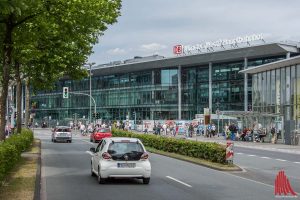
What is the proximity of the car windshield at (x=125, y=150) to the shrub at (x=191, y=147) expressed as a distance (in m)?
7.34

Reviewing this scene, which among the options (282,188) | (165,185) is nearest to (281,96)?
(165,185)

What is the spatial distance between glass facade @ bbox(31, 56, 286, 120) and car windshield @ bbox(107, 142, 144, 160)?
46.7 metres

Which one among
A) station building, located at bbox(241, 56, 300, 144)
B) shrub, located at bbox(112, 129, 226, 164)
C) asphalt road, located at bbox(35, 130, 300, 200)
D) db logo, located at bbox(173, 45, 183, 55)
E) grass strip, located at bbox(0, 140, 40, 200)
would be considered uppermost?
db logo, located at bbox(173, 45, 183, 55)

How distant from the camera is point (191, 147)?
27969 millimetres

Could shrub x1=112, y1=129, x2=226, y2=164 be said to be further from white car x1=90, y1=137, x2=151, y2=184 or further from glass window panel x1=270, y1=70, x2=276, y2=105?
glass window panel x1=270, y1=70, x2=276, y2=105

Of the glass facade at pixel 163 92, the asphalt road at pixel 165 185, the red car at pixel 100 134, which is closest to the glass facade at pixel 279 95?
the glass facade at pixel 163 92

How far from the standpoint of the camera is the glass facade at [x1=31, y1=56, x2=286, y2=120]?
88.6 meters

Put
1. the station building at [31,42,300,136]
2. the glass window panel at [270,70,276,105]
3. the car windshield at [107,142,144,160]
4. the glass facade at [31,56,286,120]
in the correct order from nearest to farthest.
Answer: the car windshield at [107,142,144,160] → the glass window panel at [270,70,276,105] → the station building at [31,42,300,136] → the glass facade at [31,56,286,120]

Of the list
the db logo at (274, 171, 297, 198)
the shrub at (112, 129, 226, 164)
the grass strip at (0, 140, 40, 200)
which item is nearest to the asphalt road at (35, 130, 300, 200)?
the db logo at (274, 171, 297, 198)

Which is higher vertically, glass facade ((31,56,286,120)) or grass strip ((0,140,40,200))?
glass facade ((31,56,286,120))

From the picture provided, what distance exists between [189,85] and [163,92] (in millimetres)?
6165

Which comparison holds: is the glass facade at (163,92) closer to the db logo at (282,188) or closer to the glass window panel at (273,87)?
the glass window panel at (273,87)

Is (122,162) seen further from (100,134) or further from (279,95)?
(279,95)

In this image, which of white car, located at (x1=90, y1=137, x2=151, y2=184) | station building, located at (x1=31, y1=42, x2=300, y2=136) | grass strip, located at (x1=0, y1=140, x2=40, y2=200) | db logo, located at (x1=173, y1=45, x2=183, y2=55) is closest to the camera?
grass strip, located at (x1=0, y1=140, x2=40, y2=200)
